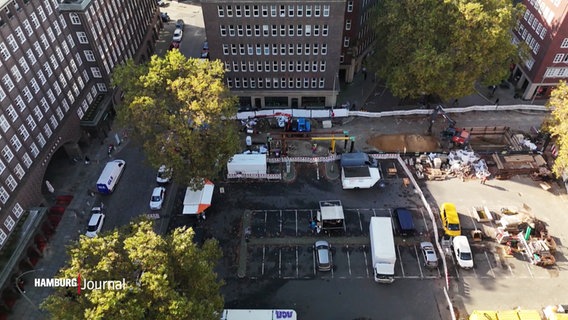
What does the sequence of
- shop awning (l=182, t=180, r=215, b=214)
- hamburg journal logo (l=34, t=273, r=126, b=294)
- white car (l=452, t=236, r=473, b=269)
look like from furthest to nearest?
shop awning (l=182, t=180, r=215, b=214)
white car (l=452, t=236, r=473, b=269)
hamburg journal logo (l=34, t=273, r=126, b=294)

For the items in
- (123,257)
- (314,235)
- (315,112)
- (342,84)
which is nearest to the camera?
(123,257)

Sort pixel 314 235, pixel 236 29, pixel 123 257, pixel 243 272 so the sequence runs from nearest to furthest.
→ pixel 123 257
pixel 243 272
pixel 314 235
pixel 236 29

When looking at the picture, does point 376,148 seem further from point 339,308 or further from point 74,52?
point 74,52

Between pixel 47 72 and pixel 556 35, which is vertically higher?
pixel 556 35

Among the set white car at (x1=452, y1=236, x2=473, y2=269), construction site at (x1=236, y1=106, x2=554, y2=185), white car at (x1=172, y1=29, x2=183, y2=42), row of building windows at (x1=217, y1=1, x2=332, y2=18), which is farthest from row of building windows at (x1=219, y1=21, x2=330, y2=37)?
white car at (x1=452, y1=236, x2=473, y2=269)

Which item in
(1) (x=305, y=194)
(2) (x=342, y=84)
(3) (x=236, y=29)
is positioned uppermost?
(2) (x=342, y=84)

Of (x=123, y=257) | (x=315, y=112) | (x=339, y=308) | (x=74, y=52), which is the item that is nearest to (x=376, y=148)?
(x=315, y=112)

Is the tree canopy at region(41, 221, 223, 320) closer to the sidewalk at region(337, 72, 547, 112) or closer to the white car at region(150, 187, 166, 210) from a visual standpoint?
the white car at region(150, 187, 166, 210)
